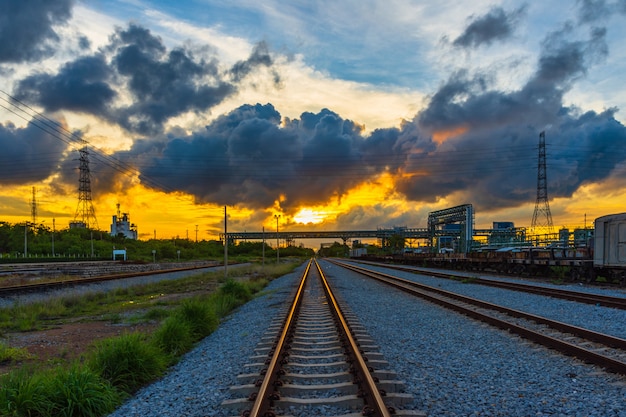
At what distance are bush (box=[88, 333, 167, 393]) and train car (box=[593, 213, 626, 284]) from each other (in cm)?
2091

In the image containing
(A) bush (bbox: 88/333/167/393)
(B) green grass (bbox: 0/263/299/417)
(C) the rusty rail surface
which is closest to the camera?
(C) the rusty rail surface

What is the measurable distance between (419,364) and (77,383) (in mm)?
4734

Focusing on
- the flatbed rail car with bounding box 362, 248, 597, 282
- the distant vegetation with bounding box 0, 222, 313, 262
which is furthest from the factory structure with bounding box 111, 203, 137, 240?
the flatbed rail car with bounding box 362, 248, 597, 282

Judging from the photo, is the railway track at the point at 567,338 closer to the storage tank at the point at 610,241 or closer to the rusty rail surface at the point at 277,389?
the rusty rail surface at the point at 277,389

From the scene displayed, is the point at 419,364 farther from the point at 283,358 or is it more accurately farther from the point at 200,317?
the point at 200,317

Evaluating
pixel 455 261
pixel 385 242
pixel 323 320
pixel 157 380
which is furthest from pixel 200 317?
pixel 385 242

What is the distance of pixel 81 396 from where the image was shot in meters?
5.64

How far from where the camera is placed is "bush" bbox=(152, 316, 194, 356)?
925 cm

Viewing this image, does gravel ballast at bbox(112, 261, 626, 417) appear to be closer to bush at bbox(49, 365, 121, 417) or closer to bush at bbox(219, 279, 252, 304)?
bush at bbox(49, 365, 121, 417)

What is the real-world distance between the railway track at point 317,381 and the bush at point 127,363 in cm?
149

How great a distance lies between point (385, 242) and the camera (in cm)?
16400

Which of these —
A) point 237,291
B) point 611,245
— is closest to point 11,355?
point 237,291

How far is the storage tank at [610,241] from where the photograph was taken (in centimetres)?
2156

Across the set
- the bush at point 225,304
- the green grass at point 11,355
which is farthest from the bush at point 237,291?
the green grass at point 11,355
